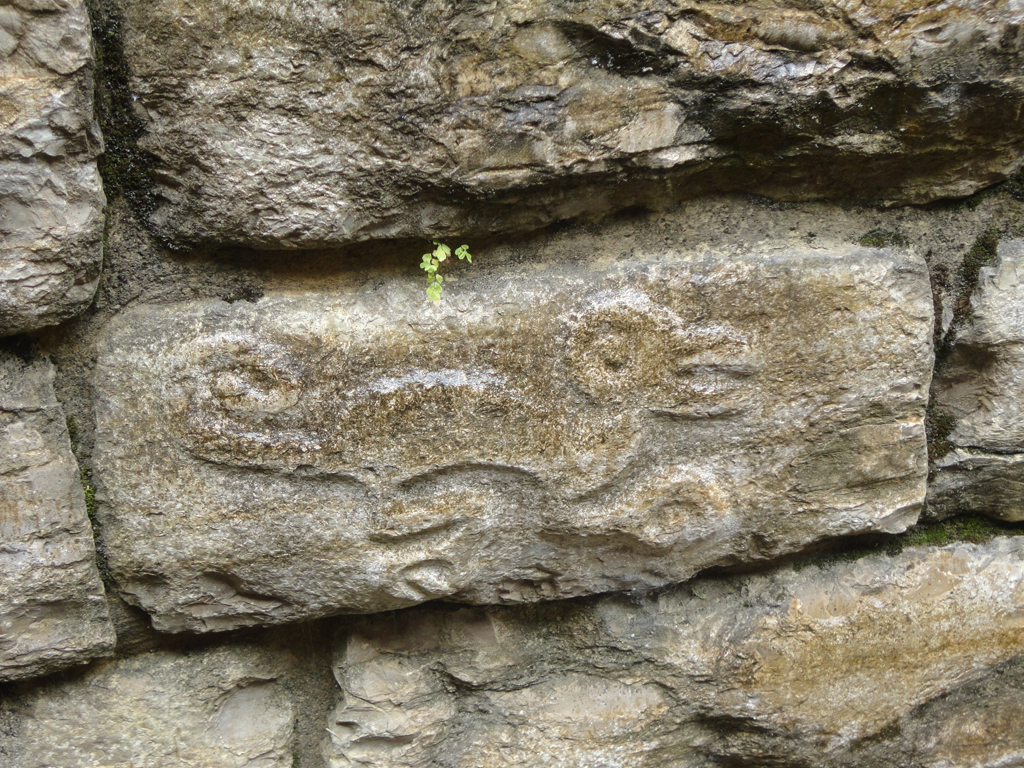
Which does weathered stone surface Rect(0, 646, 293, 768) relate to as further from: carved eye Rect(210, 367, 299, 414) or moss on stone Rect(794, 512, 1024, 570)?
moss on stone Rect(794, 512, 1024, 570)

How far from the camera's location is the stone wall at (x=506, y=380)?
1027 millimetres

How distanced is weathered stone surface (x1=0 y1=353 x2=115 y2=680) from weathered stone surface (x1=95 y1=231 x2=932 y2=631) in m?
0.05

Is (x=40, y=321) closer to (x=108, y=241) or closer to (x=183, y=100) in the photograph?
(x=108, y=241)

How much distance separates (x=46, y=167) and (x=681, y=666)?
1.32 m

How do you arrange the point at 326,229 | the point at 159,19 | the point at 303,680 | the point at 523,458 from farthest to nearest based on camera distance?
the point at 303,680 → the point at 523,458 → the point at 326,229 → the point at 159,19

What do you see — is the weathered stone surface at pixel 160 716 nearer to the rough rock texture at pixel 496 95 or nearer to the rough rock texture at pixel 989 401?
the rough rock texture at pixel 496 95

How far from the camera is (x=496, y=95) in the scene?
1.04 meters

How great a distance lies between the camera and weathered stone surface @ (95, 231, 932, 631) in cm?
114

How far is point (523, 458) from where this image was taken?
3.92 ft

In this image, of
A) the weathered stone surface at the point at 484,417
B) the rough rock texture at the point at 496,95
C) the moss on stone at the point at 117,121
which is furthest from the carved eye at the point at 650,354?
the moss on stone at the point at 117,121

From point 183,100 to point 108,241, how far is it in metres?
0.26

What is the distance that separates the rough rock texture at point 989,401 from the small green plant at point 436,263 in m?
0.90

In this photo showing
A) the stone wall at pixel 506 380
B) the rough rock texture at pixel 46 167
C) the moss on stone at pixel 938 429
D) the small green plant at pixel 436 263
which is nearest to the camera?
the rough rock texture at pixel 46 167

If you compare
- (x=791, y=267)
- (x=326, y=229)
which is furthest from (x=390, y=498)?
(x=791, y=267)
